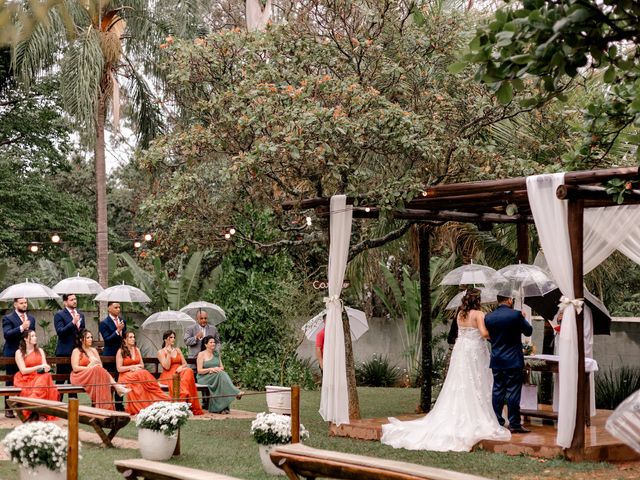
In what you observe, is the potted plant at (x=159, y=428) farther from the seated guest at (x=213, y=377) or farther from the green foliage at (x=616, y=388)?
the green foliage at (x=616, y=388)

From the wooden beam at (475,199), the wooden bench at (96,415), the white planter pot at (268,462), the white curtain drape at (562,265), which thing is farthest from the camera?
the wooden beam at (475,199)

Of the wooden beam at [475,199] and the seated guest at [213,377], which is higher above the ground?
the wooden beam at [475,199]

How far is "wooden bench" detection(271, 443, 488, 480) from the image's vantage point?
717 cm

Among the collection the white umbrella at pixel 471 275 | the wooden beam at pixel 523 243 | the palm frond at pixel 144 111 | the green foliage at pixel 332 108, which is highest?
the palm frond at pixel 144 111

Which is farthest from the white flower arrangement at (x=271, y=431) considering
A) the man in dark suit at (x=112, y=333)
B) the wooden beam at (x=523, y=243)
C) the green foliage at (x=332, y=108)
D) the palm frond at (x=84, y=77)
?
the palm frond at (x=84, y=77)

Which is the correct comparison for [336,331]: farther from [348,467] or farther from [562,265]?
[348,467]

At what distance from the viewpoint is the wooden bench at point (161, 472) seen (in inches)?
305

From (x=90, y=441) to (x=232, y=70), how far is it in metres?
5.55

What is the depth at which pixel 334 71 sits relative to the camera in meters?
14.7

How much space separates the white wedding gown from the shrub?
27.3 ft

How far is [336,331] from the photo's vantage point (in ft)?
44.6

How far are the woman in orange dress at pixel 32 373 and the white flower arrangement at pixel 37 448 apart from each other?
16.7ft

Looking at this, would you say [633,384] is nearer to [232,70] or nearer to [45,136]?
[232,70]

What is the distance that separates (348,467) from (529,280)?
648cm
